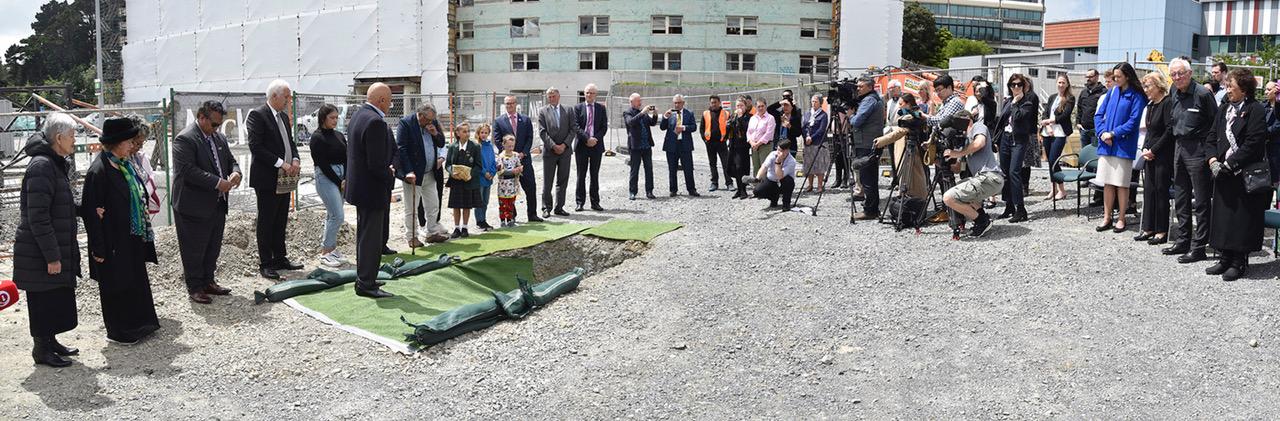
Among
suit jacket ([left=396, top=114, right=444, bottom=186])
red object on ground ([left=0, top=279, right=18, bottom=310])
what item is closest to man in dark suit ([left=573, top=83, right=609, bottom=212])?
suit jacket ([left=396, top=114, right=444, bottom=186])

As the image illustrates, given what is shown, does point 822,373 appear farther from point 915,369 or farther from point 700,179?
point 700,179

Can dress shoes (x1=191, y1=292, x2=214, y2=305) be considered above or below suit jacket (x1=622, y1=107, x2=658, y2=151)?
below

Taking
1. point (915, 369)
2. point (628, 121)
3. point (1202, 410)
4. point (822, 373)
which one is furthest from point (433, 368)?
point (628, 121)

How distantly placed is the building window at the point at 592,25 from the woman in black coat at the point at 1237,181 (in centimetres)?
4292

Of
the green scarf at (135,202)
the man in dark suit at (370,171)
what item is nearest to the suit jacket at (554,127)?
the man in dark suit at (370,171)

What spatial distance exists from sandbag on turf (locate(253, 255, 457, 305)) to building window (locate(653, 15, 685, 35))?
132 ft

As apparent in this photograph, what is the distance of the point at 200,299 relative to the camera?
8031 mm

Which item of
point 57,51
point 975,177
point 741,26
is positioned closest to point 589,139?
point 975,177

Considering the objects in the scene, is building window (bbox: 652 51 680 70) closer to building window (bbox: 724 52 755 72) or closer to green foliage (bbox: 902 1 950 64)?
building window (bbox: 724 52 755 72)

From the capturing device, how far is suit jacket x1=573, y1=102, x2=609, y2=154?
42.0 ft

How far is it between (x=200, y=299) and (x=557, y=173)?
539cm

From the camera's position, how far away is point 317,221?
11195 millimetres

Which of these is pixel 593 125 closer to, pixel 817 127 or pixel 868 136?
pixel 817 127

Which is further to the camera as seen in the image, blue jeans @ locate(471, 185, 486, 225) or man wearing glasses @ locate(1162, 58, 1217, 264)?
blue jeans @ locate(471, 185, 486, 225)
